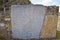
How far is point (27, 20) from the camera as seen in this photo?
189cm

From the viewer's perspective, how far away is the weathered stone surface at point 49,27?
6.24 ft

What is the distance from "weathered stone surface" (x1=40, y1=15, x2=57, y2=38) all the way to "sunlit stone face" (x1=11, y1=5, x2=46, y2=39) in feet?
0.19

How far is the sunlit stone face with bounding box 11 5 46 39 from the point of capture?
72.3 inches

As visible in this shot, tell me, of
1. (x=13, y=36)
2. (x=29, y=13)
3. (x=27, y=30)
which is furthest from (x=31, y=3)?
(x=13, y=36)

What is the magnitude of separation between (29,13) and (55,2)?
1.43 feet

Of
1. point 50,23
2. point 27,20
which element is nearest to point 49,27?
point 50,23

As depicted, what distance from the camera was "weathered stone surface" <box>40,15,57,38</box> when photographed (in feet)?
6.24

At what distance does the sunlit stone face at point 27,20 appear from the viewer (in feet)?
6.02

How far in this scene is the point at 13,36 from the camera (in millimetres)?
1994

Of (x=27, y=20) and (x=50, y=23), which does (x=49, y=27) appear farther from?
(x=27, y=20)

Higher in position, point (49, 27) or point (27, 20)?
point (27, 20)

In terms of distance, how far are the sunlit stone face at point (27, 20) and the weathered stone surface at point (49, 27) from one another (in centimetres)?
6

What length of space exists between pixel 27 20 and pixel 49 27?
1.06 feet

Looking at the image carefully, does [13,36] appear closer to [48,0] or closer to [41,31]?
[41,31]
